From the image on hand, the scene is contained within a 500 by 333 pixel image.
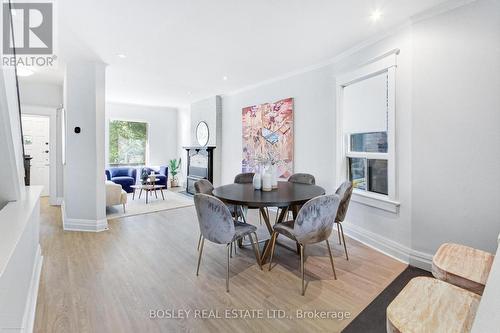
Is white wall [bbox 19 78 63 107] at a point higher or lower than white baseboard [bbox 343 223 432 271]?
Result: higher

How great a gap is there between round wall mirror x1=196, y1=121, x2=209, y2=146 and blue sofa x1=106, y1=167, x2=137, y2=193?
2240 millimetres

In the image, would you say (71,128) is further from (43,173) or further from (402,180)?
(402,180)

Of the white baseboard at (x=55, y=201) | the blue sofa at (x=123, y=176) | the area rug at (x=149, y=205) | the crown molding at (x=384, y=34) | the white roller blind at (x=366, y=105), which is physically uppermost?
the crown molding at (x=384, y=34)

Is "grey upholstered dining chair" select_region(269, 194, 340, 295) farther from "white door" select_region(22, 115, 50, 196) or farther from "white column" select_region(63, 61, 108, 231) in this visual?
"white door" select_region(22, 115, 50, 196)

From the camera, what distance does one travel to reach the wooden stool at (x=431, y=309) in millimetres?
905

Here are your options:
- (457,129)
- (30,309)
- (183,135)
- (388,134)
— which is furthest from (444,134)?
(183,135)

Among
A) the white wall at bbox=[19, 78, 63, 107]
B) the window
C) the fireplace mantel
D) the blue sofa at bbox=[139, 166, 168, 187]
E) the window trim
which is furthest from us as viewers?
the window

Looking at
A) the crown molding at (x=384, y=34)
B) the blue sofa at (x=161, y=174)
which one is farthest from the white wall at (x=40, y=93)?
the crown molding at (x=384, y=34)

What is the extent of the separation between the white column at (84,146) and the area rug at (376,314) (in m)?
3.74

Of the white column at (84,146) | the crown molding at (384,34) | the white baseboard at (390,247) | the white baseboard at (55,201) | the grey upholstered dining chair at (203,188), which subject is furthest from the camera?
the white baseboard at (55,201)

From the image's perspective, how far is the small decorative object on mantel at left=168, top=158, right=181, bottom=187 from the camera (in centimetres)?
807

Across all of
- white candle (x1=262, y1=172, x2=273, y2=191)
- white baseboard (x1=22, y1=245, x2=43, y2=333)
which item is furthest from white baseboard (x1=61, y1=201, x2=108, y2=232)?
white candle (x1=262, y1=172, x2=273, y2=191)

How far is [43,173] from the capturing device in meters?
6.36

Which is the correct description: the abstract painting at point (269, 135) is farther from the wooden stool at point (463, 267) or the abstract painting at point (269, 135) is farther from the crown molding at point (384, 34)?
the wooden stool at point (463, 267)
